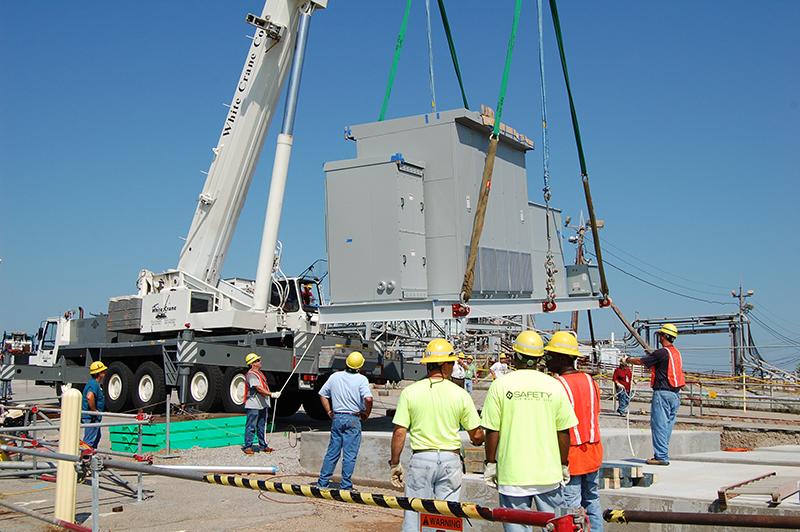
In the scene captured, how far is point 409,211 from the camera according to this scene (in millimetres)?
12242

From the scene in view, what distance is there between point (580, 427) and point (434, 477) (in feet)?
3.70

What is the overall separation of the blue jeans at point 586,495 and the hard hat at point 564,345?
87 centimetres

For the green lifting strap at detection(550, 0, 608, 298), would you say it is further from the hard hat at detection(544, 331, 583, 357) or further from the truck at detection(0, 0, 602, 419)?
the hard hat at detection(544, 331, 583, 357)

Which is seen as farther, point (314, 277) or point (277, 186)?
point (314, 277)

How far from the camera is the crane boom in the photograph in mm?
17375

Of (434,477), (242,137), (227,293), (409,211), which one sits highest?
(242,137)

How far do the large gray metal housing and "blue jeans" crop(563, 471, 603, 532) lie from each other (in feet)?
20.0

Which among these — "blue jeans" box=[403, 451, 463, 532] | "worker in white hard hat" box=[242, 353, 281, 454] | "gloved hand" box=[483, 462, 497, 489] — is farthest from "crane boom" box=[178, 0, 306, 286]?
"gloved hand" box=[483, 462, 497, 489]

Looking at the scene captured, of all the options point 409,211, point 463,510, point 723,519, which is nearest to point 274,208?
point 409,211

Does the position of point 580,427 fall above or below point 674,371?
below

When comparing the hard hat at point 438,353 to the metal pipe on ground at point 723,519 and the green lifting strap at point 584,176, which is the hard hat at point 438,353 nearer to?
the metal pipe on ground at point 723,519

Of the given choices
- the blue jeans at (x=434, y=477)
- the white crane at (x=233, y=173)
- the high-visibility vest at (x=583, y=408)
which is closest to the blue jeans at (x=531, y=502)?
the high-visibility vest at (x=583, y=408)

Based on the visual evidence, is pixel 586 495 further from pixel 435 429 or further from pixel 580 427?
pixel 435 429

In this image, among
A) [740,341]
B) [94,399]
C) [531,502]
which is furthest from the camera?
[740,341]
